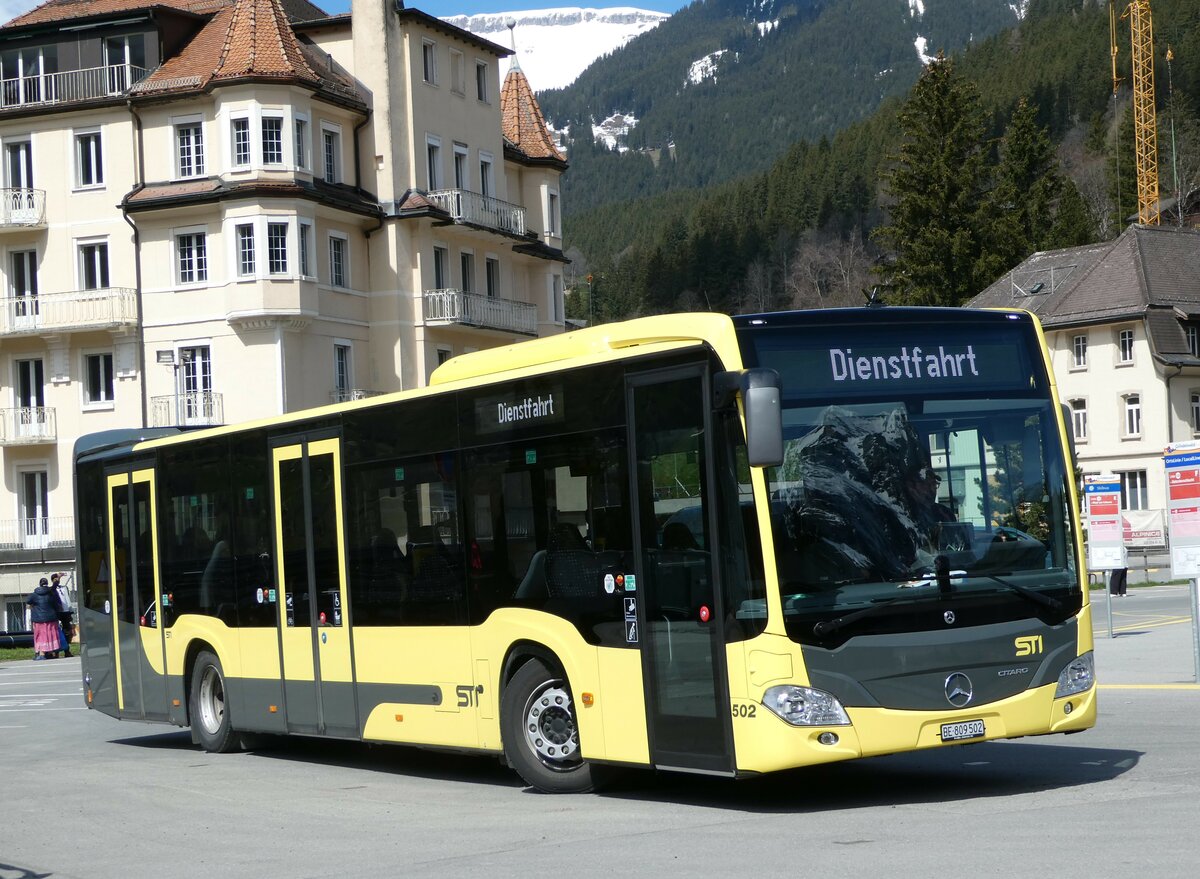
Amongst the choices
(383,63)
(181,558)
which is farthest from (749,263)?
(181,558)

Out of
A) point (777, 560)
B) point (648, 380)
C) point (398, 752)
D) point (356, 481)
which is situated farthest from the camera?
point (398, 752)

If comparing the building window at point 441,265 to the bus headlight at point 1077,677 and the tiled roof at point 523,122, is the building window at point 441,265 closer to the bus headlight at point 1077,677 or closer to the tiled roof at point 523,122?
the tiled roof at point 523,122

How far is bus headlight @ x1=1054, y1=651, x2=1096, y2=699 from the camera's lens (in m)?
11.4

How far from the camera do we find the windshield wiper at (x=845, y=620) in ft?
35.1

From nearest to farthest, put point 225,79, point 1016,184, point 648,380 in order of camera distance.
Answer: point 648,380 → point 225,79 → point 1016,184

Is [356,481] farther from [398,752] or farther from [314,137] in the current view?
[314,137]

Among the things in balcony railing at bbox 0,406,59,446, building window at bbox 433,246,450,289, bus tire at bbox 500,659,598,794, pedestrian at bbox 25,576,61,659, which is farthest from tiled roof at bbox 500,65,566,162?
bus tire at bbox 500,659,598,794

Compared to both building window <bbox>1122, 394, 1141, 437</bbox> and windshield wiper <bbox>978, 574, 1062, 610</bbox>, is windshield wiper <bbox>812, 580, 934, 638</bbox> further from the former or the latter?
building window <bbox>1122, 394, 1141, 437</bbox>

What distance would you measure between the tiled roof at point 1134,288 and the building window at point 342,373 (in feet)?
106

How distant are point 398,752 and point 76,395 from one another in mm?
42317

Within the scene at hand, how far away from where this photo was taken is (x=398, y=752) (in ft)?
57.6

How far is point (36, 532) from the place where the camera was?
5753 centimetres

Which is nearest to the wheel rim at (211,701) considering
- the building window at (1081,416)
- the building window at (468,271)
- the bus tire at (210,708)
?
the bus tire at (210,708)

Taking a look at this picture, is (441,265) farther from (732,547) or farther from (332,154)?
(732,547)
